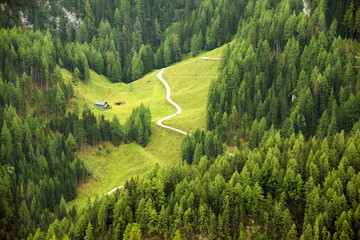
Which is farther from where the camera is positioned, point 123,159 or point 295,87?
point 123,159

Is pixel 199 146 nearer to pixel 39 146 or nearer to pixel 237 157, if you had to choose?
pixel 237 157

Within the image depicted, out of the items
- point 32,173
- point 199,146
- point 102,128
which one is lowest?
point 32,173

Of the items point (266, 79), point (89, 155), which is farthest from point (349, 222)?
A: point (89, 155)

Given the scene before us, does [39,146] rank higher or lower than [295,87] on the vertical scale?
lower

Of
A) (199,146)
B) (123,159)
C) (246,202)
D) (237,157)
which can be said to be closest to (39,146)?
(123,159)

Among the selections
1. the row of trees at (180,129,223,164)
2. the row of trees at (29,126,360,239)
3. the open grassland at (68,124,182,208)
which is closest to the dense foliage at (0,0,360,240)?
the row of trees at (29,126,360,239)

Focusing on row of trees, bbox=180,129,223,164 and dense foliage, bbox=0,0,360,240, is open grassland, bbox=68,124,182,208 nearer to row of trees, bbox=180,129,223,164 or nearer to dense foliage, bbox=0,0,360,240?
dense foliage, bbox=0,0,360,240

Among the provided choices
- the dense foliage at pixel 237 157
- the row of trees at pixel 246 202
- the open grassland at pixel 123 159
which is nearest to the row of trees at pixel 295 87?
the dense foliage at pixel 237 157

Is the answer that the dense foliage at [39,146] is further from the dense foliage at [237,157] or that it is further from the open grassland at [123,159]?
the open grassland at [123,159]
